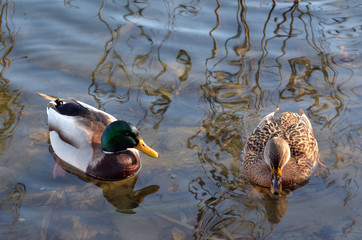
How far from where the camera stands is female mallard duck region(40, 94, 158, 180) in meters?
5.64

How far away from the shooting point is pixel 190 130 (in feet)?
20.3

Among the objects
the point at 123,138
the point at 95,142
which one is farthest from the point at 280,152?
the point at 95,142

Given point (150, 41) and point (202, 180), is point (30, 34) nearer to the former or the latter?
point (150, 41)

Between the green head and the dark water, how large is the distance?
0.30m

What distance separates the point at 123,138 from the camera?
5652 millimetres

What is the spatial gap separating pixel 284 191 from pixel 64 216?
7.29 ft

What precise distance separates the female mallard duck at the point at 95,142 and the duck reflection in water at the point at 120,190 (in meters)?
0.05

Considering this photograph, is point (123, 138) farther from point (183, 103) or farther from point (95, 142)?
point (183, 103)

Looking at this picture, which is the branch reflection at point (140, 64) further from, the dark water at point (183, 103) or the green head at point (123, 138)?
the green head at point (123, 138)

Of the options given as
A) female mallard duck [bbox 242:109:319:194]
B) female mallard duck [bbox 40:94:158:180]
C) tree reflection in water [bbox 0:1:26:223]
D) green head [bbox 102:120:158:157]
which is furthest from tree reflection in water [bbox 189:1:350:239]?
tree reflection in water [bbox 0:1:26:223]

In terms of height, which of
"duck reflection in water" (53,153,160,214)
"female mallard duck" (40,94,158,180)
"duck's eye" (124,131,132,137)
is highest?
"duck's eye" (124,131,132,137)

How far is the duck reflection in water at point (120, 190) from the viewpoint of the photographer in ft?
17.3

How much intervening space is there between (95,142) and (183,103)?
4.31ft

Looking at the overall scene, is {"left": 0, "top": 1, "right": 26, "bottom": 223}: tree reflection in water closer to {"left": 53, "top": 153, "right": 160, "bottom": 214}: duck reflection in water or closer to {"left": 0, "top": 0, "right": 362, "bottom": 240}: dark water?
{"left": 0, "top": 0, "right": 362, "bottom": 240}: dark water
